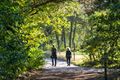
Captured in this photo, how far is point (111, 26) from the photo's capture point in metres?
16.7

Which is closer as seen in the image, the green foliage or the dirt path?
the green foliage

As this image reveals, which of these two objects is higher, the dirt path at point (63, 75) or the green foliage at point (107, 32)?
the green foliage at point (107, 32)

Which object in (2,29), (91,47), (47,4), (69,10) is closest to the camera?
(2,29)

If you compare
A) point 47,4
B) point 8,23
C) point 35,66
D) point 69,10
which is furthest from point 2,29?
point 35,66

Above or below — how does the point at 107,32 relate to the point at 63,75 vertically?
above

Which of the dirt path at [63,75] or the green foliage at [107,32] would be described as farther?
the dirt path at [63,75]

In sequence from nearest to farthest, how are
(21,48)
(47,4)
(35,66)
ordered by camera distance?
1. (21,48)
2. (47,4)
3. (35,66)

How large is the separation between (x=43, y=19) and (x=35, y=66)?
3.86 metres

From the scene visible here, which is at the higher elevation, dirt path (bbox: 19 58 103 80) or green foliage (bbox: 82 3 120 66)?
green foliage (bbox: 82 3 120 66)

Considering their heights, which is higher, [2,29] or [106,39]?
[2,29]

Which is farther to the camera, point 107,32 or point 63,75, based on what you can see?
point 63,75

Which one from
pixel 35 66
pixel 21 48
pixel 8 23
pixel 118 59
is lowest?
pixel 35 66

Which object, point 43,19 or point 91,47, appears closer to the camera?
point 91,47

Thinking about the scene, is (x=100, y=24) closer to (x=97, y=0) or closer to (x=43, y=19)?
(x=97, y=0)
